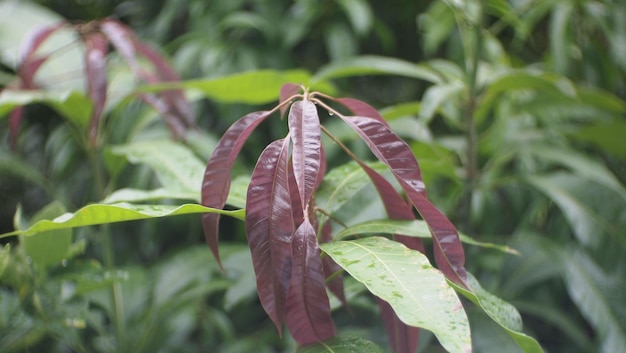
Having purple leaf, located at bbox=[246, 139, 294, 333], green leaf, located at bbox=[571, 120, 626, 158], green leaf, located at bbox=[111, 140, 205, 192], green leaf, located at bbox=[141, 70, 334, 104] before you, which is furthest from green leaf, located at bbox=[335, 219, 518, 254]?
green leaf, located at bbox=[571, 120, 626, 158]

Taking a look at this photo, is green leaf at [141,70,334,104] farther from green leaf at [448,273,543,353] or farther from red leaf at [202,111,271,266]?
green leaf at [448,273,543,353]

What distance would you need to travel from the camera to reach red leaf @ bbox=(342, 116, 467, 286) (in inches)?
23.5

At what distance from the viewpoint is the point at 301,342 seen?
2.03ft

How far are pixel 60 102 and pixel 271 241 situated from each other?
0.57 m

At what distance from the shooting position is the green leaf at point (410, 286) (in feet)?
1.55

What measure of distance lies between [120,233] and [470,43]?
93 cm

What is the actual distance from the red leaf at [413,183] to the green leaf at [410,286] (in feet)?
0.18

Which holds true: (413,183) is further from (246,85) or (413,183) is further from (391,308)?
(246,85)

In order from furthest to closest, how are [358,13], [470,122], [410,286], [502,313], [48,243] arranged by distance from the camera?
[358,13]
[470,122]
[48,243]
[502,313]
[410,286]

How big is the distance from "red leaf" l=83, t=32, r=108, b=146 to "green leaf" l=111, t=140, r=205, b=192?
0.18 feet

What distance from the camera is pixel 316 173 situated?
55 centimetres

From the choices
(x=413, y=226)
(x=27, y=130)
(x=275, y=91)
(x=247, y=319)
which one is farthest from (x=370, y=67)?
(x=27, y=130)

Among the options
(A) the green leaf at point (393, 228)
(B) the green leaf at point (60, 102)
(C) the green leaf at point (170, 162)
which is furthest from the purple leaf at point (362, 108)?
(B) the green leaf at point (60, 102)

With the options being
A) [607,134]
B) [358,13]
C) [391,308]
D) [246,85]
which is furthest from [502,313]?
[358,13]
